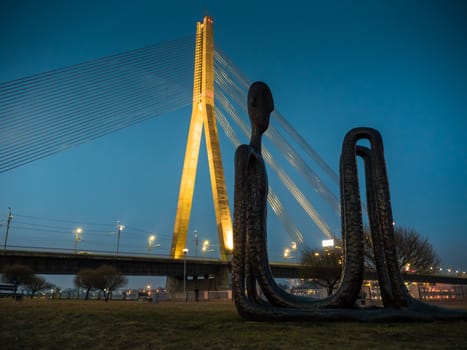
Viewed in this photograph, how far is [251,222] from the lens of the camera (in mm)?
8836

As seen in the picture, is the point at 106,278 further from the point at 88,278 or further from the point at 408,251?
the point at 408,251

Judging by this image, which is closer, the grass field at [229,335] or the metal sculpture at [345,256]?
the grass field at [229,335]

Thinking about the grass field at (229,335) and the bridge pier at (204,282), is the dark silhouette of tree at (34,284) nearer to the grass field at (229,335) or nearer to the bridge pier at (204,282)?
the bridge pier at (204,282)

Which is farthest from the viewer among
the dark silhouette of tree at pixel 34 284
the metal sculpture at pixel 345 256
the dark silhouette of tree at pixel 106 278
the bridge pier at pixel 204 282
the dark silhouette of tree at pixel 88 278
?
the bridge pier at pixel 204 282

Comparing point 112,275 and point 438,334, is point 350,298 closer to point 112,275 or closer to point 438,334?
point 438,334

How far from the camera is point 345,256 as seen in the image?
8664 mm

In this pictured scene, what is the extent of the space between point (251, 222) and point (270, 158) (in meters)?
24.0

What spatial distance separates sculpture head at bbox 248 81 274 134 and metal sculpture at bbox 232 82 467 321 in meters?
0.64

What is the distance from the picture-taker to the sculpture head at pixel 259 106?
10141mm

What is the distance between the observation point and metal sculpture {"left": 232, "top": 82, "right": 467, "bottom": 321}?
26.9 feet

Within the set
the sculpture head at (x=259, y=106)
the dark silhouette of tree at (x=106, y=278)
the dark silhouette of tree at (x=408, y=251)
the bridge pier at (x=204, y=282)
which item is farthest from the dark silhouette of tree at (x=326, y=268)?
the sculpture head at (x=259, y=106)

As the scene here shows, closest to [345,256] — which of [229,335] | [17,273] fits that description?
[229,335]

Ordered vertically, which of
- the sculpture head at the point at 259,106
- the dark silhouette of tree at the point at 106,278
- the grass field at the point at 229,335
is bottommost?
the grass field at the point at 229,335

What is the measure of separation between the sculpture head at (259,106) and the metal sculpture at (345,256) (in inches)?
25.0
